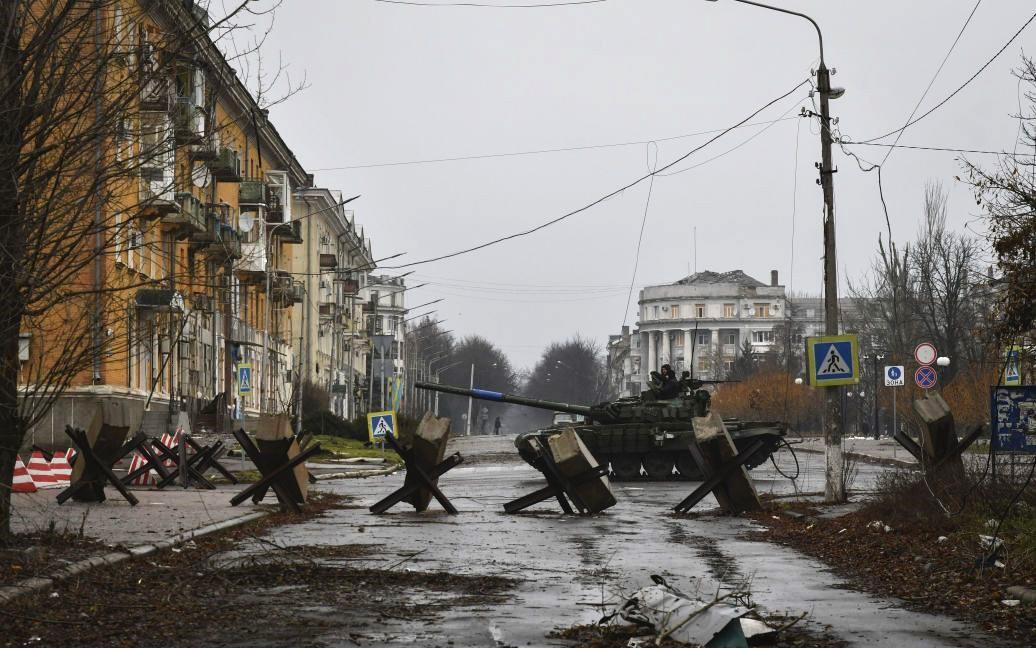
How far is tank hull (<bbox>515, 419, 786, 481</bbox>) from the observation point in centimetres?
3291

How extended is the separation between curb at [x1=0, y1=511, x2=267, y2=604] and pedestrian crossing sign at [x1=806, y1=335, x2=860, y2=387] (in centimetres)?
790

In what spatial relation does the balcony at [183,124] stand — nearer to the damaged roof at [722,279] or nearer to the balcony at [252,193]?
the balcony at [252,193]

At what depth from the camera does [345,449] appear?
4700cm

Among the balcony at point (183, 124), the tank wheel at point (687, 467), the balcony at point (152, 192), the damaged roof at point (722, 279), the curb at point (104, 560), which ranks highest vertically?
the damaged roof at point (722, 279)

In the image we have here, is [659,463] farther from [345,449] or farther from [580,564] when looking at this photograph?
[580,564]

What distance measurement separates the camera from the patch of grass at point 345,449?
4225cm

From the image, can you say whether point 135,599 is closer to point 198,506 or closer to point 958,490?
point 958,490

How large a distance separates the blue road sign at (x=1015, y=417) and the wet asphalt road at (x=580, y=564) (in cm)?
165

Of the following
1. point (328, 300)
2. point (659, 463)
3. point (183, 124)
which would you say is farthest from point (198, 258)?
point (328, 300)

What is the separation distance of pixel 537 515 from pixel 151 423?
86.7 ft

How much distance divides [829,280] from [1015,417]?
966 centimetres

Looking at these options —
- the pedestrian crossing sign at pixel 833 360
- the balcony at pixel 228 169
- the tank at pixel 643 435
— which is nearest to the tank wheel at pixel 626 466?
the tank at pixel 643 435

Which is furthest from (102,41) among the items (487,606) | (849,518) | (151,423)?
(151,423)

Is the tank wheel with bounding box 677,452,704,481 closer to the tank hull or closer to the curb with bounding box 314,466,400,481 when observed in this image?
the tank hull
